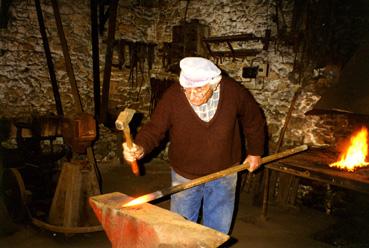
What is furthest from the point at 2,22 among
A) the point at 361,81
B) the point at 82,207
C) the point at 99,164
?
the point at 361,81

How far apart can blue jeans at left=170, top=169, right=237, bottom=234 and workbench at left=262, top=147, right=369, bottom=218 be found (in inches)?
46.5

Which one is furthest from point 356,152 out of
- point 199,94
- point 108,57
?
point 108,57

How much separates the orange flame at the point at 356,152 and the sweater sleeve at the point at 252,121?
131 cm

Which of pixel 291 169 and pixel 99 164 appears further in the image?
pixel 99 164

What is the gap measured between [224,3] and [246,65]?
4.02ft

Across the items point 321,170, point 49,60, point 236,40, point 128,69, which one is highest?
point 236,40

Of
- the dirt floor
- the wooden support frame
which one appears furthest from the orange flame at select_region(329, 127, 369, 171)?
the wooden support frame

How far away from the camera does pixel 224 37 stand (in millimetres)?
6211

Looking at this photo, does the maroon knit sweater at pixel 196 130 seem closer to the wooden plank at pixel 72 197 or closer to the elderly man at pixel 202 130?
the elderly man at pixel 202 130

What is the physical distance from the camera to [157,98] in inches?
294

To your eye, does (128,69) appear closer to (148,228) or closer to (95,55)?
(95,55)

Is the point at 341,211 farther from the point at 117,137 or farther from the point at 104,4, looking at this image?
the point at 104,4

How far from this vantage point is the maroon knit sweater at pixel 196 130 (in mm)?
3016

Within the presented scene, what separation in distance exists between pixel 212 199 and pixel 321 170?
4.52 ft
